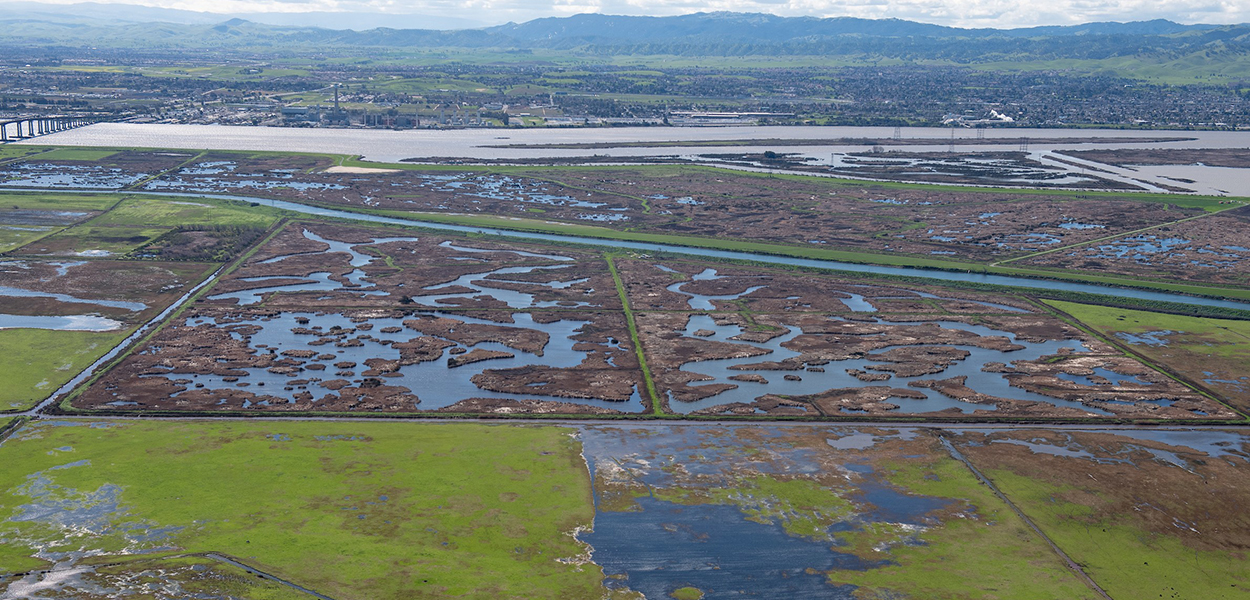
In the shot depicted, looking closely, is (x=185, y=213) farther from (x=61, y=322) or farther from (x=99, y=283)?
(x=61, y=322)

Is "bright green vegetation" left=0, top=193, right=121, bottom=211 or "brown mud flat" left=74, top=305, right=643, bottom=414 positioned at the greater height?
"bright green vegetation" left=0, top=193, right=121, bottom=211

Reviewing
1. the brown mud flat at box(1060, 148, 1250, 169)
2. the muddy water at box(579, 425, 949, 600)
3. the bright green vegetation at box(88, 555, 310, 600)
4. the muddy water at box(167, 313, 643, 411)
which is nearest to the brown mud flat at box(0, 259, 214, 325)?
the muddy water at box(167, 313, 643, 411)

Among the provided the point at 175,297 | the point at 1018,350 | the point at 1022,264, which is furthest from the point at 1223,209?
the point at 175,297

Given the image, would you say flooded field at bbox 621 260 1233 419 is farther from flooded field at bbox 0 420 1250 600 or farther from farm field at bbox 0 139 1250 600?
flooded field at bbox 0 420 1250 600

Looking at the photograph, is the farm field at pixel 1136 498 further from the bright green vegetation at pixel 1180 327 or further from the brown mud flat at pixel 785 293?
the brown mud flat at pixel 785 293

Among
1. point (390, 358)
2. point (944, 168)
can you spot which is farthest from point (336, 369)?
point (944, 168)

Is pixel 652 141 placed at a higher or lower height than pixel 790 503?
higher
